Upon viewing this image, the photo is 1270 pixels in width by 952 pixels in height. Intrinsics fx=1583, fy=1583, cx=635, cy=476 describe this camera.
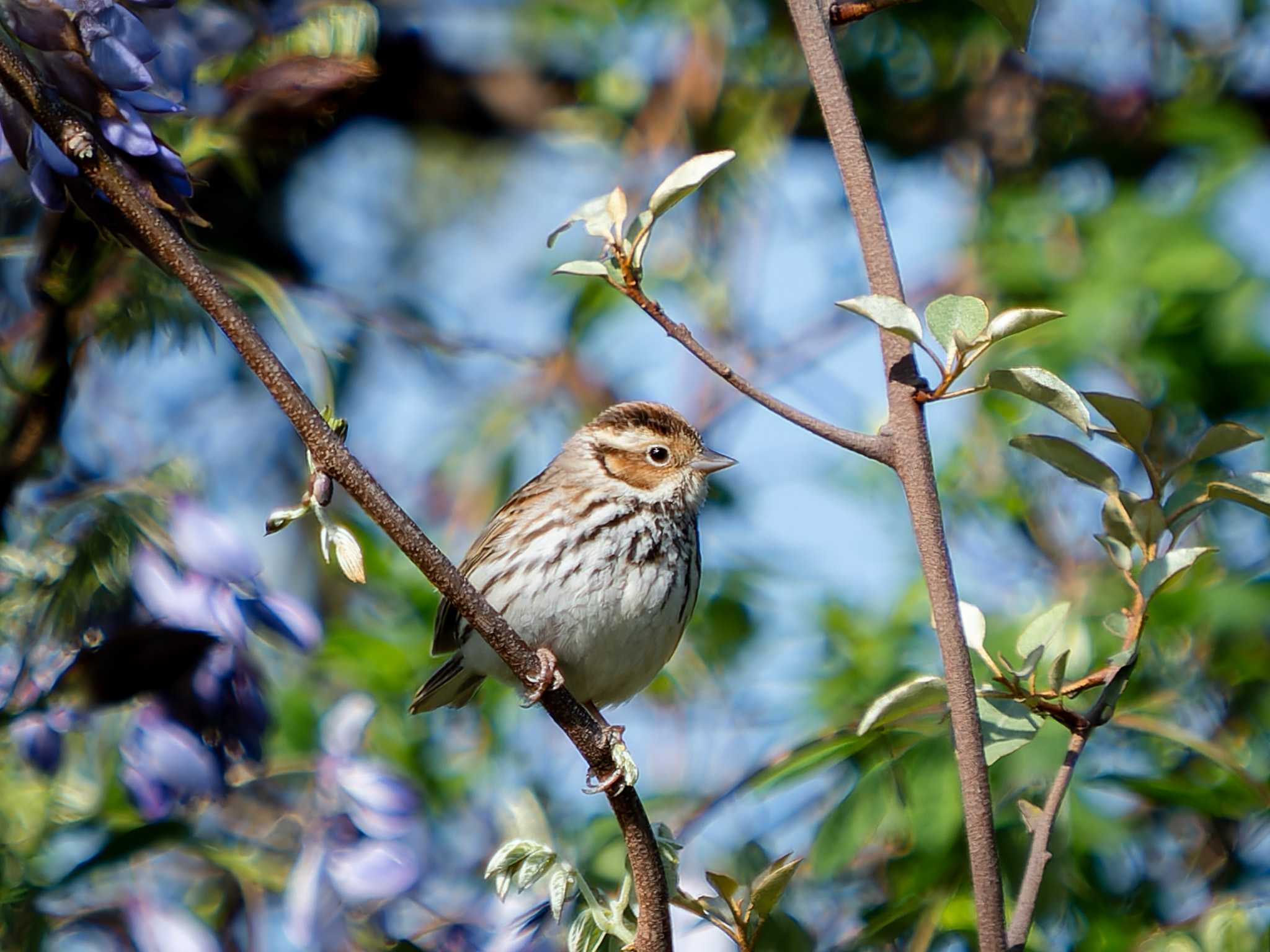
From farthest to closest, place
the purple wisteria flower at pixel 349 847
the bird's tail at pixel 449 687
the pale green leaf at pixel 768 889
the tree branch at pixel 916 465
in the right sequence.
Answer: the bird's tail at pixel 449 687 < the purple wisteria flower at pixel 349 847 < the pale green leaf at pixel 768 889 < the tree branch at pixel 916 465

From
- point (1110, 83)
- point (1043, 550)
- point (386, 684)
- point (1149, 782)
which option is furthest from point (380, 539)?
point (1110, 83)

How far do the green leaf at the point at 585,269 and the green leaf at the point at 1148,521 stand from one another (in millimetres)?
572

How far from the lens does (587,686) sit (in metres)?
3.05

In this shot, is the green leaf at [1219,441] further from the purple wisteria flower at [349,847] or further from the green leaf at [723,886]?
the purple wisteria flower at [349,847]

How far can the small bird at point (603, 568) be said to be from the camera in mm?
2951

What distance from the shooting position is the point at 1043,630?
1.64m

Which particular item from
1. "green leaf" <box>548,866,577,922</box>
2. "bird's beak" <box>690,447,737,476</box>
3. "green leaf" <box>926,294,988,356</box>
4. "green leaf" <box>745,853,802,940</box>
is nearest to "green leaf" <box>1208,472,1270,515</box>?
"green leaf" <box>926,294,988,356</box>

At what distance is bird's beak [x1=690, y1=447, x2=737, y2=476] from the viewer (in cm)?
319

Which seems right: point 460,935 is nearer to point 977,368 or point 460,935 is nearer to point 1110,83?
point 977,368

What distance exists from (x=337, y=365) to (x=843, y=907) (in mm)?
1787

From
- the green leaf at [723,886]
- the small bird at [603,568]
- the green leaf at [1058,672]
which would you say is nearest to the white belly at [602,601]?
the small bird at [603,568]

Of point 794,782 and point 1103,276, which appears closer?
point 794,782

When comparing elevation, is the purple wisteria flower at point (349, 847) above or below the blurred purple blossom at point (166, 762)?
below

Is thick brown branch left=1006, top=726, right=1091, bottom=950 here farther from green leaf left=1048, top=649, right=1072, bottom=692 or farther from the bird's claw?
the bird's claw
